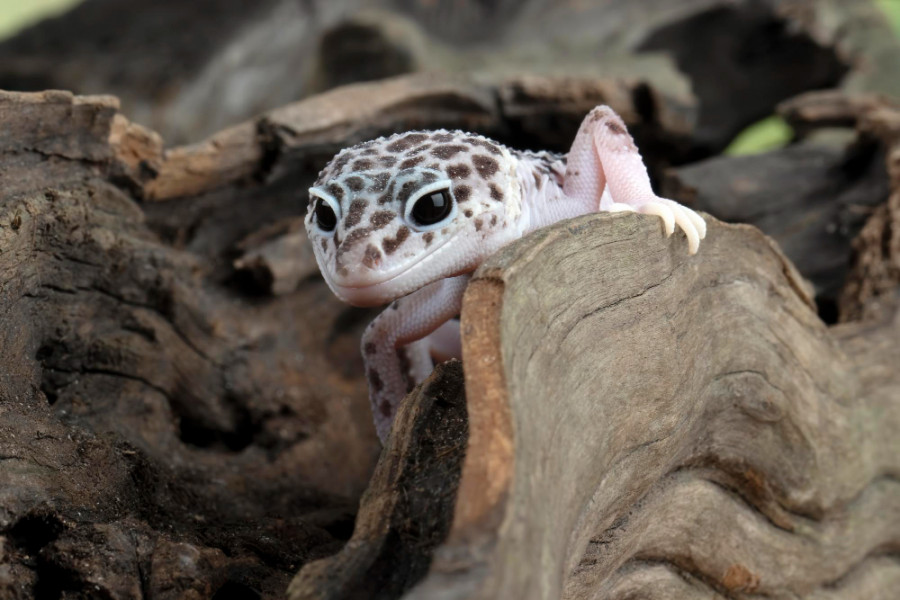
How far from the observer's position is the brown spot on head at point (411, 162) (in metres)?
2.37

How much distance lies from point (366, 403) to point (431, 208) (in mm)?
2008

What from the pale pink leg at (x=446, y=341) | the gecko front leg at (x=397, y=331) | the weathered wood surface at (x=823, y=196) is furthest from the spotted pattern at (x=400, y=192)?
the weathered wood surface at (x=823, y=196)

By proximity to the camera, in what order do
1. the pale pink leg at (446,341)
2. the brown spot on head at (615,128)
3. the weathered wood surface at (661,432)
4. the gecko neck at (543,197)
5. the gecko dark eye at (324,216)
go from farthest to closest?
the pale pink leg at (446,341)
the brown spot on head at (615,128)
the gecko neck at (543,197)
the gecko dark eye at (324,216)
the weathered wood surface at (661,432)

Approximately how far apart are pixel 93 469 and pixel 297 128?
182cm

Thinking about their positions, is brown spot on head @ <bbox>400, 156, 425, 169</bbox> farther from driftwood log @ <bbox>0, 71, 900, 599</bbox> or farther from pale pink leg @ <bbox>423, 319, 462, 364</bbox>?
pale pink leg @ <bbox>423, 319, 462, 364</bbox>

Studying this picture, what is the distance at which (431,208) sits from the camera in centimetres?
229

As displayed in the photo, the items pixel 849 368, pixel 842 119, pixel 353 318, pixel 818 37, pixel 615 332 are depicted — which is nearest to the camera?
pixel 615 332

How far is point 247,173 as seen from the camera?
3609 millimetres

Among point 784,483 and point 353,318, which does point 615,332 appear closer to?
point 784,483

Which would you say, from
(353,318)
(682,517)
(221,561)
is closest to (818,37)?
(353,318)

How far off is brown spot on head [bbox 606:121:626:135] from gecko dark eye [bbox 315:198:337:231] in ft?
3.90

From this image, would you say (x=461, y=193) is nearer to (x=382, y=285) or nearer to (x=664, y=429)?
(x=382, y=285)

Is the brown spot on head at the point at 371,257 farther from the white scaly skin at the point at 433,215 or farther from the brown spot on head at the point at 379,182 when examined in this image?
the brown spot on head at the point at 379,182

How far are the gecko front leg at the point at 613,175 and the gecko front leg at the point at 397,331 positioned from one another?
0.66 m
